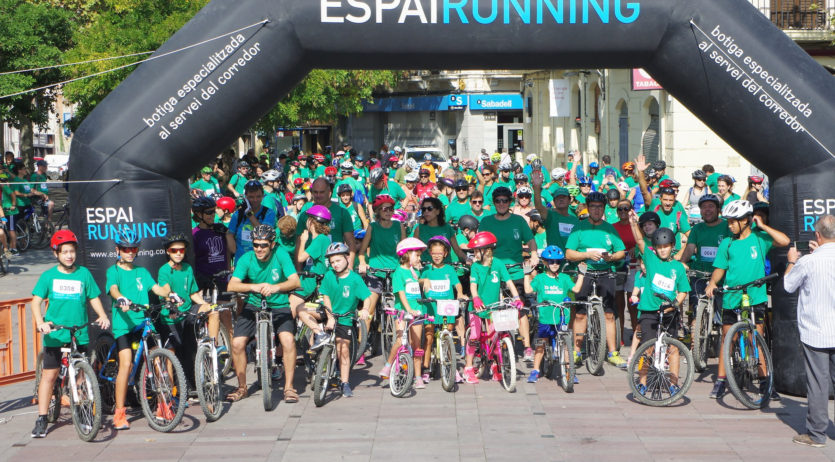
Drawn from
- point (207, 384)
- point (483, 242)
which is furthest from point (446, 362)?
point (207, 384)

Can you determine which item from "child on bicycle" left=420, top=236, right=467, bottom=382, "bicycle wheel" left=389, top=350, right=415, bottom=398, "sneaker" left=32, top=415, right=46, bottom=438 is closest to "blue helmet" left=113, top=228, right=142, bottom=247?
"sneaker" left=32, top=415, right=46, bottom=438

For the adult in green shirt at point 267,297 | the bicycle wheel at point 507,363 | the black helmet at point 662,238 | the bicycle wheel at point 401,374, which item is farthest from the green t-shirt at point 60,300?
the black helmet at point 662,238

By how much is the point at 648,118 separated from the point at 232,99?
19.9m

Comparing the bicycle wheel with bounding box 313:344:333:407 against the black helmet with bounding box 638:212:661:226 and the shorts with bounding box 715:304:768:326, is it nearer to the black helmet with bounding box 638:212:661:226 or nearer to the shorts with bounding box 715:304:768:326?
the shorts with bounding box 715:304:768:326

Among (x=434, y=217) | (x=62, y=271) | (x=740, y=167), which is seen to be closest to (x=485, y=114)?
(x=740, y=167)

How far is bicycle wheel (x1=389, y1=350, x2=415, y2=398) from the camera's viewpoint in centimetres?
994

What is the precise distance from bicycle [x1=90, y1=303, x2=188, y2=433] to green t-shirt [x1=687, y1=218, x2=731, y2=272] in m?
5.38

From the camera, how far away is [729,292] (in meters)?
9.85

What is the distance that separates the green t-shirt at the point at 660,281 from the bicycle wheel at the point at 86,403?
499cm


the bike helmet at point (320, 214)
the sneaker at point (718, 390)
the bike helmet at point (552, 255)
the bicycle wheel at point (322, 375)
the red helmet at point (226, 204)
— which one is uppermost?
the red helmet at point (226, 204)

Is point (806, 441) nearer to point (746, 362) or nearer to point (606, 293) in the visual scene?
point (746, 362)

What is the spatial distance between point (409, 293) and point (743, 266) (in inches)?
123

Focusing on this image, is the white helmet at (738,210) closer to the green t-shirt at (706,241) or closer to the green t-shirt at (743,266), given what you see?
the green t-shirt at (743,266)

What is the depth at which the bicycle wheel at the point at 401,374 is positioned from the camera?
9938mm
